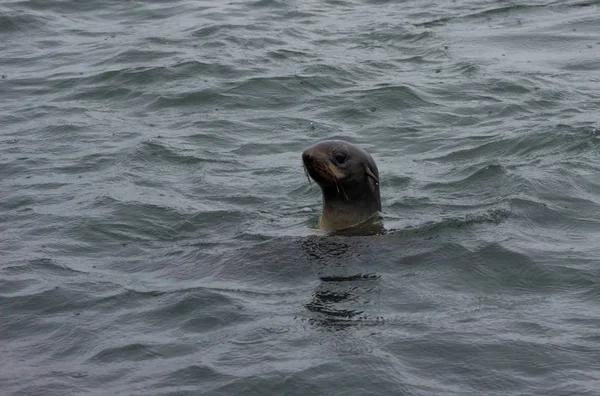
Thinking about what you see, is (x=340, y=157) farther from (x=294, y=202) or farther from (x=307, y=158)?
(x=294, y=202)

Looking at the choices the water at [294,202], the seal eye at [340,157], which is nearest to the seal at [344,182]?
the seal eye at [340,157]

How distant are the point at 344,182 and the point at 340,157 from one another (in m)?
0.25

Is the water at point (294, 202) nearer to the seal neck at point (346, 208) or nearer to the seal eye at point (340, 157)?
the seal neck at point (346, 208)

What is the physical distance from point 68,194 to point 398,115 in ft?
14.4

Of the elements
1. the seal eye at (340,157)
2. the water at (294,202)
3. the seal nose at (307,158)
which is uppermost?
the seal nose at (307,158)

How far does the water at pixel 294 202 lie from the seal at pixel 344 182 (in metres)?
0.35

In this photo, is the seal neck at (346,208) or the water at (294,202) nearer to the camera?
the water at (294,202)

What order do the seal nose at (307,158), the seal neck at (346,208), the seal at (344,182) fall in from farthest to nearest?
1. the seal neck at (346,208)
2. the seal at (344,182)
3. the seal nose at (307,158)

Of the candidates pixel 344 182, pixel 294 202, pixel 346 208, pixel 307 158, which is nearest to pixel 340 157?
pixel 344 182

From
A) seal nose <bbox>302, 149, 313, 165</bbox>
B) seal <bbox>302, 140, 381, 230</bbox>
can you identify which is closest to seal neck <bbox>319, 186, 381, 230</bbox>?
seal <bbox>302, 140, 381, 230</bbox>

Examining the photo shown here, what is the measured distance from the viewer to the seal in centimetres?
950

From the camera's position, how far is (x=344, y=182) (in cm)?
973

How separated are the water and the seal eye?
0.63 metres

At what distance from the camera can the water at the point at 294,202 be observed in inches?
291
